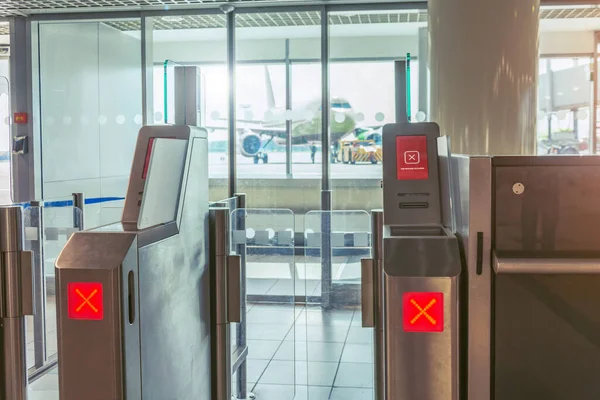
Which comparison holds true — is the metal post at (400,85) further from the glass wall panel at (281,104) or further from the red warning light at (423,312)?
the glass wall panel at (281,104)

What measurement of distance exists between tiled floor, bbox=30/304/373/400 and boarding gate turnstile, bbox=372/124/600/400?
1699mm

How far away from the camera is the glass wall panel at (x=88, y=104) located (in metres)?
6.43

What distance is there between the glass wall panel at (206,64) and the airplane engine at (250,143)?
0.51 feet

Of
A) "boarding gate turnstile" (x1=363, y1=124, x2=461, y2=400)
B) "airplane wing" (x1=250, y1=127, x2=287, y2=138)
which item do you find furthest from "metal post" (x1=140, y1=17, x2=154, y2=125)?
"boarding gate turnstile" (x1=363, y1=124, x2=461, y2=400)

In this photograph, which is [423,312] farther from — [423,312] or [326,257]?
[326,257]

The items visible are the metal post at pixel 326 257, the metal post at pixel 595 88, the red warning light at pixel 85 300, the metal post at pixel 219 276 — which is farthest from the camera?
the metal post at pixel 595 88

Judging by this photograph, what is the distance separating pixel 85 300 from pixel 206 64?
4.81 metres

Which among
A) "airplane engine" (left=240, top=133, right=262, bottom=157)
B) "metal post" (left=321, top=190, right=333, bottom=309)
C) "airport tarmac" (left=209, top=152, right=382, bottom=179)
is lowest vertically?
"metal post" (left=321, top=190, right=333, bottom=309)

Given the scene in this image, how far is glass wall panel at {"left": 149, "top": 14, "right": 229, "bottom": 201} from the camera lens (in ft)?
20.9

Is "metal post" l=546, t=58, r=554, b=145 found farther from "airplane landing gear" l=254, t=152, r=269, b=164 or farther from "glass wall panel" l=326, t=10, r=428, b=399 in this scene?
"airplane landing gear" l=254, t=152, r=269, b=164

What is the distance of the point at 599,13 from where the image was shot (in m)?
5.66

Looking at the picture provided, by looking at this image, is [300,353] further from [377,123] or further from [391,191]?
[391,191]

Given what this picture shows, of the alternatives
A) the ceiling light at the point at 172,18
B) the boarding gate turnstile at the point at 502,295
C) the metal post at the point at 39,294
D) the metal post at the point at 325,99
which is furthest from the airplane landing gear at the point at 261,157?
the boarding gate turnstile at the point at 502,295

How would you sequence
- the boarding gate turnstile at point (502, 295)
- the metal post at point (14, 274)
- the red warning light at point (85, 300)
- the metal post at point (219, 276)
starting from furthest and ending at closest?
the metal post at point (219, 276) < the metal post at point (14, 274) < the red warning light at point (85, 300) < the boarding gate turnstile at point (502, 295)
